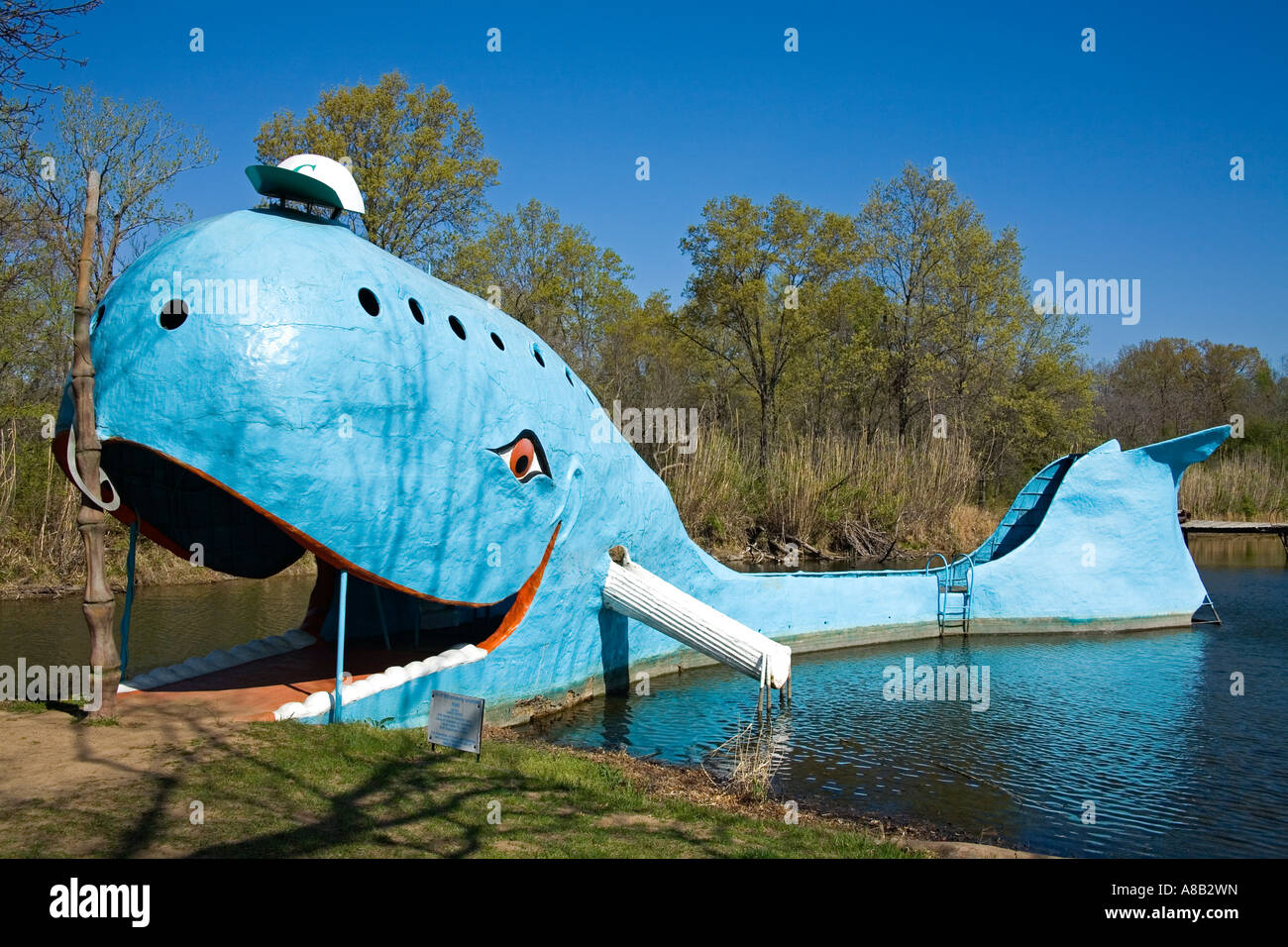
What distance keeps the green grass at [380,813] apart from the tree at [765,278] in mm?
31693

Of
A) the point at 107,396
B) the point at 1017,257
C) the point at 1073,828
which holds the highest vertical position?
the point at 1017,257

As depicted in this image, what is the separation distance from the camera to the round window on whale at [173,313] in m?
8.36

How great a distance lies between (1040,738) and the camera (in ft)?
39.6

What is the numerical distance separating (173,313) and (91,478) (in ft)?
4.98

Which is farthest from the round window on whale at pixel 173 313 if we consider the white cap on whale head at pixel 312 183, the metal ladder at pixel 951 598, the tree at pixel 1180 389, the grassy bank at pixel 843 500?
the tree at pixel 1180 389

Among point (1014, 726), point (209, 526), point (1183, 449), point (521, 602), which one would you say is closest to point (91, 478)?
point (209, 526)

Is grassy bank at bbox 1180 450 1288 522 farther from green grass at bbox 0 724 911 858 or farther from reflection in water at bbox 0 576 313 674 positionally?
green grass at bbox 0 724 911 858

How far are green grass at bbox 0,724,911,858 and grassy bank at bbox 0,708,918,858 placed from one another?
0.02m

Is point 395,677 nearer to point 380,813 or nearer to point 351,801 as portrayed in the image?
point 351,801

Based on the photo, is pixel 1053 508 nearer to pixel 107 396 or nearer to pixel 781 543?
pixel 781 543

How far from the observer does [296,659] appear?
38.1 ft
